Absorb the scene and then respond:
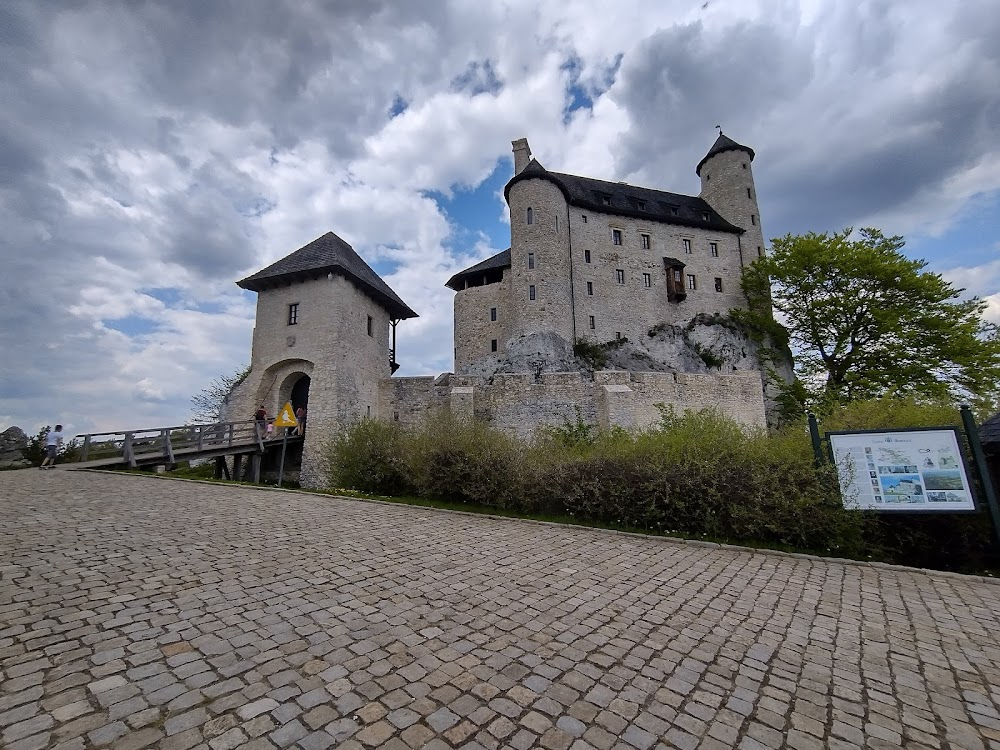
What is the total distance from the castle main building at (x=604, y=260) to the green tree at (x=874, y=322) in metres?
5.40

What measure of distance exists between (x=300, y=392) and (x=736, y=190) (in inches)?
1279

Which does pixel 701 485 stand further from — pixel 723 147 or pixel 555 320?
pixel 723 147

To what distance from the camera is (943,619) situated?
3.97m

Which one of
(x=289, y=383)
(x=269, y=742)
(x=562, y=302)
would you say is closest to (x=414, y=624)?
(x=269, y=742)

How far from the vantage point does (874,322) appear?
21875mm

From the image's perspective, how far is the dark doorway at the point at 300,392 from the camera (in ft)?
66.3

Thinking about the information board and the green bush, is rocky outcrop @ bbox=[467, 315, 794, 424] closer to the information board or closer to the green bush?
the green bush

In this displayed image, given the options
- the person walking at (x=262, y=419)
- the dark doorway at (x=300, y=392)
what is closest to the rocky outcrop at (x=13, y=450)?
the person walking at (x=262, y=419)

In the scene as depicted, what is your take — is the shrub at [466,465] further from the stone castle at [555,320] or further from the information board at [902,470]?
the information board at [902,470]

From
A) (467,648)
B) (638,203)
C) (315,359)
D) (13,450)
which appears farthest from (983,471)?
(638,203)

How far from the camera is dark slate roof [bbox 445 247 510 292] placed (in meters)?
28.5

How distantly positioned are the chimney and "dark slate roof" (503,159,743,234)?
2118mm

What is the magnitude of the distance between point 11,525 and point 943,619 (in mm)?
10700

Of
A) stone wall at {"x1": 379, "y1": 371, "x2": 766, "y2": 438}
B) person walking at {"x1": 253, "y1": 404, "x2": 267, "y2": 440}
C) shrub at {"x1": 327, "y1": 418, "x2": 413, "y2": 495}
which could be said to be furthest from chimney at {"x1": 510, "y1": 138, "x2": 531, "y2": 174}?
shrub at {"x1": 327, "y1": 418, "x2": 413, "y2": 495}
